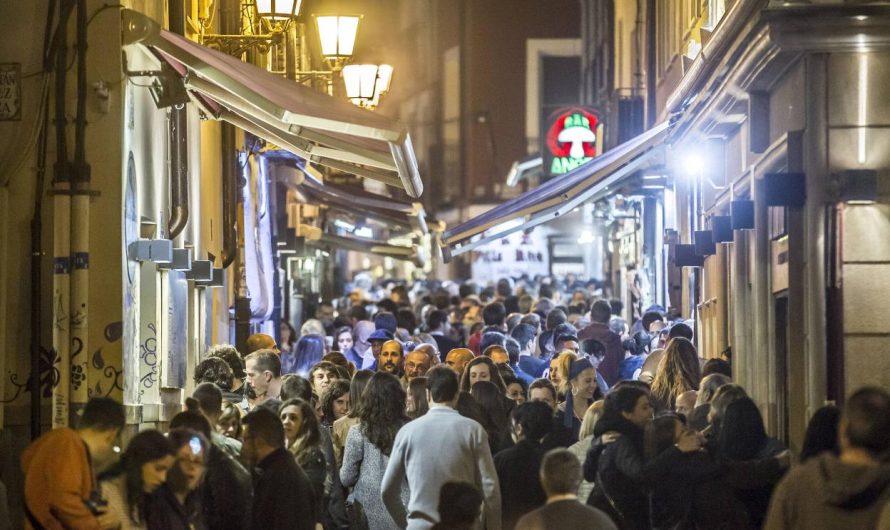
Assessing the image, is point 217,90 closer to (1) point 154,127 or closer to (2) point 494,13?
(1) point 154,127

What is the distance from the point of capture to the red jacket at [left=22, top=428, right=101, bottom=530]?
27.2ft

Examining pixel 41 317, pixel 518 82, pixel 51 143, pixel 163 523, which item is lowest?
pixel 163 523

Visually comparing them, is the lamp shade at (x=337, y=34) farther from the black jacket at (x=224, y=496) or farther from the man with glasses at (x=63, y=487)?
the man with glasses at (x=63, y=487)

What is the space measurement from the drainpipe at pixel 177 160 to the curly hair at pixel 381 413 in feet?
14.3

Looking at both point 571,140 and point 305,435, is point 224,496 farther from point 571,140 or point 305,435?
point 571,140

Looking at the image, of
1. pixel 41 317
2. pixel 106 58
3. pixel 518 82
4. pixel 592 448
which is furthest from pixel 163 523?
pixel 518 82

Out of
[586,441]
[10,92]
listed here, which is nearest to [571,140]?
[10,92]

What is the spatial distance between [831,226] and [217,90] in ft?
15.5

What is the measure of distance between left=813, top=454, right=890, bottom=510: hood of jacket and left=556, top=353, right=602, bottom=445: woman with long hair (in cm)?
611

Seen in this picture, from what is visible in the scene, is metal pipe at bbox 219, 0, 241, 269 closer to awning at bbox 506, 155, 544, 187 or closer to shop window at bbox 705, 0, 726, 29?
shop window at bbox 705, 0, 726, 29

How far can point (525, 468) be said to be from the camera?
10.9 meters

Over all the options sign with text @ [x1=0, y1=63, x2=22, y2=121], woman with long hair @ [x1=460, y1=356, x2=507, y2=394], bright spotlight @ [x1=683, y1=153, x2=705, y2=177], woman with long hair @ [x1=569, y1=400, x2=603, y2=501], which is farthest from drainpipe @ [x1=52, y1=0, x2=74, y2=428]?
bright spotlight @ [x1=683, y1=153, x2=705, y2=177]

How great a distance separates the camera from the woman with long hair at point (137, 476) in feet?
28.0

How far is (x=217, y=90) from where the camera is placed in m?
13.6
